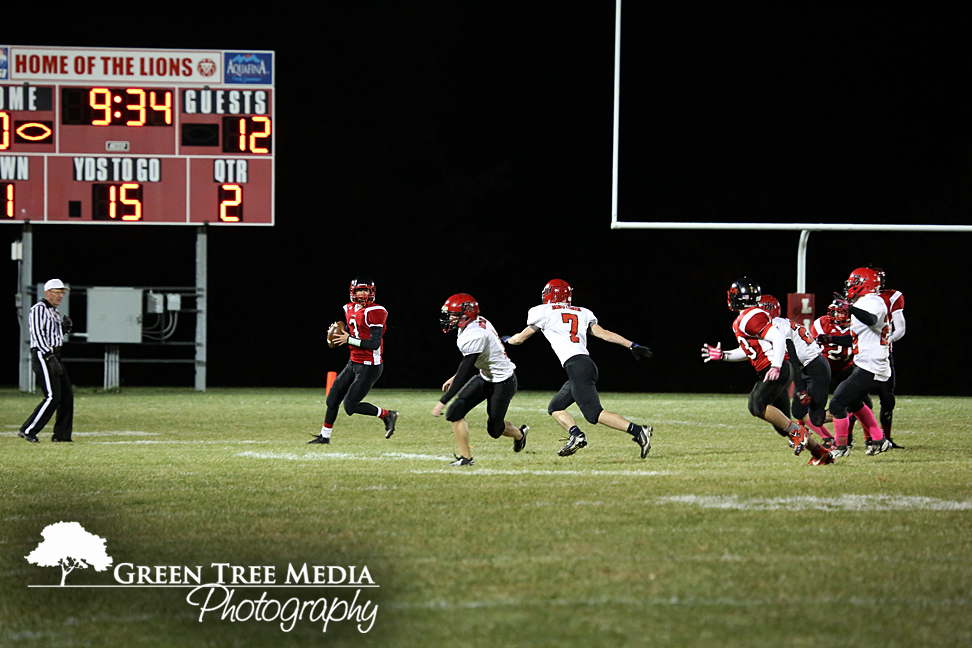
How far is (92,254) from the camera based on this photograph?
33250 millimetres

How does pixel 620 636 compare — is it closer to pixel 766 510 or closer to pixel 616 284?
pixel 766 510

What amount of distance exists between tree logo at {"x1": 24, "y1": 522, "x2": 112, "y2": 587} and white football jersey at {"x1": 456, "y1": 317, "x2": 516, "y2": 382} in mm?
3931

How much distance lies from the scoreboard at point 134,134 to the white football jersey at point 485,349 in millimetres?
11540

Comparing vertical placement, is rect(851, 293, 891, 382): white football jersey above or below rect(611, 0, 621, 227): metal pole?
below

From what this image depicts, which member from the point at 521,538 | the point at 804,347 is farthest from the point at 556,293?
the point at 521,538

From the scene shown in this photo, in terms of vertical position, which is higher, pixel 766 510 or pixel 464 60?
pixel 464 60

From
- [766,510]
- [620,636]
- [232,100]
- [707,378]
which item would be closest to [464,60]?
[707,378]

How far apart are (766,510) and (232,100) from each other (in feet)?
50.3

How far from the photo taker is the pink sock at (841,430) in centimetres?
1038

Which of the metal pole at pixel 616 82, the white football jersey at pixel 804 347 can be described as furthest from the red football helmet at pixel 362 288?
the metal pole at pixel 616 82

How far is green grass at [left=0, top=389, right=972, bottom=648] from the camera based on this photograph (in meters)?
4.14

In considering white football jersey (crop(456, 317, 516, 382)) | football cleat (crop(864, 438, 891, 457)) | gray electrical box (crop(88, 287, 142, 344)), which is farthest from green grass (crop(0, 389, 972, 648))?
gray electrical box (crop(88, 287, 142, 344))

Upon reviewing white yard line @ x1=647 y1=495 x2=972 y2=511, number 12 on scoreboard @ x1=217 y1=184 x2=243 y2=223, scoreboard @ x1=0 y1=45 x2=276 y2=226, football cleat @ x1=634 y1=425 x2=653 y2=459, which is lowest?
football cleat @ x1=634 y1=425 x2=653 y2=459

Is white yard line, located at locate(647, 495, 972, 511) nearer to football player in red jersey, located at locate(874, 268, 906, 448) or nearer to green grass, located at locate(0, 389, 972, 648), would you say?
green grass, located at locate(0, 389, 972, 648)
